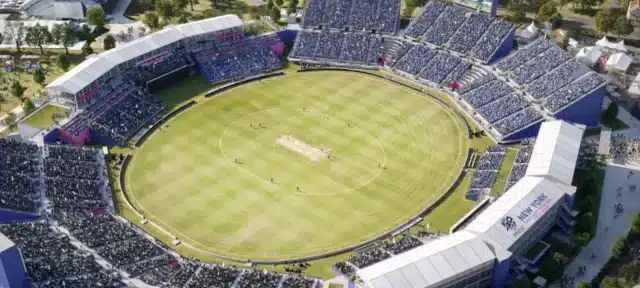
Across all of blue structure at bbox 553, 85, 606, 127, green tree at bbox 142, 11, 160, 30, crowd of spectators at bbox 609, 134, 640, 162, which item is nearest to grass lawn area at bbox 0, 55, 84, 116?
green tree at bbox 142, 11, 160, 30

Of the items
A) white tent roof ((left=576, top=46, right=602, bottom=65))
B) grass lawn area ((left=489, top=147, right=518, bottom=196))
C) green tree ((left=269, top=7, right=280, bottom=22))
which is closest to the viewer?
grass lawn area ((left=489, top=147, right=518, bottom=196))

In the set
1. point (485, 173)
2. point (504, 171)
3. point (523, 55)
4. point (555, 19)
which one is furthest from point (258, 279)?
point (555, 19)

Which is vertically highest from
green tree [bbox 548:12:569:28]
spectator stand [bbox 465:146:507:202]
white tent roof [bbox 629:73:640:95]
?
green tree [bbox 548:12:569:28]

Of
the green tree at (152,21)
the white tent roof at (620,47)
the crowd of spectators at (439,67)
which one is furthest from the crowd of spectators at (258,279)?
the white tent roof at (620,47)

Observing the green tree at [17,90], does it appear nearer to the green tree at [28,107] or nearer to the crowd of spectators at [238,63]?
the green tree at [28,107]

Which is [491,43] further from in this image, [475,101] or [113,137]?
[113,137]

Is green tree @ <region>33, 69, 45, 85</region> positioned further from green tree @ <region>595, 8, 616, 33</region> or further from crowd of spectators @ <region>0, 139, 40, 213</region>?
green tree @ <region>595, 8, 616, 33</region>

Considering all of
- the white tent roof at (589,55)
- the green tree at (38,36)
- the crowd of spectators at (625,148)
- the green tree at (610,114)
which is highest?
the white tent roof at (589,55)
